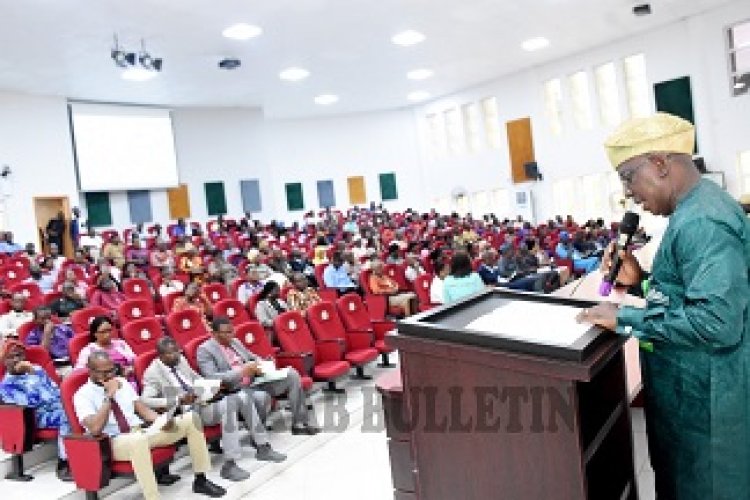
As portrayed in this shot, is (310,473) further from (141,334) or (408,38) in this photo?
(408,38)

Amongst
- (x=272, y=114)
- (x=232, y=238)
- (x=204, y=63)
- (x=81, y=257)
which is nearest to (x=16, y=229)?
(x=81, y=257)

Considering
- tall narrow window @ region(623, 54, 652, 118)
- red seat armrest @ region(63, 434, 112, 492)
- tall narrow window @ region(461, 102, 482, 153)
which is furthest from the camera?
tall narrow window @ region(461, 102, 482, 153)

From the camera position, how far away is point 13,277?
29.7ft

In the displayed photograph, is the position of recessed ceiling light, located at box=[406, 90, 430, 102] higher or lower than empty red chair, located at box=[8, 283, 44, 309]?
higher

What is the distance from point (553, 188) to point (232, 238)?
8983mm

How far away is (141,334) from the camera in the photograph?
19.0 feet

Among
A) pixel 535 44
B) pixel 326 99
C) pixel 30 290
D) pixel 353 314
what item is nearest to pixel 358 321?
pixel 353 314

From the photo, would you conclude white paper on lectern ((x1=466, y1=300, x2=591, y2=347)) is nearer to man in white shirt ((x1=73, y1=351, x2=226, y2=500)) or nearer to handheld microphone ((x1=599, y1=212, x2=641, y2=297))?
handheld microphone ((x1=599, y1=212, x2=641, y2=297))

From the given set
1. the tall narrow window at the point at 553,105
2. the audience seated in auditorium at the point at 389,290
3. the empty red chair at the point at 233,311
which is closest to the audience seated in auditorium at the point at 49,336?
the empty red chair at the point at 233,311

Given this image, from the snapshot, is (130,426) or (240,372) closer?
(130,426)

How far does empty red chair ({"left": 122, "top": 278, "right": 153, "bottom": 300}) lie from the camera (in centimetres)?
810

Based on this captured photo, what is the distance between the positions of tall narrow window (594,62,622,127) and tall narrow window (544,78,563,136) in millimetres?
1230

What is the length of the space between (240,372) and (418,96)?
16361mm

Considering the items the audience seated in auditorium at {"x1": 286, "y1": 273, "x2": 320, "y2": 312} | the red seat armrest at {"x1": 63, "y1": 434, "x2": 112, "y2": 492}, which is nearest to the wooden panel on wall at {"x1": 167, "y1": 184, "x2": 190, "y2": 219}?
the audience seated in auditorium at {"x1": 286, "y1": 273, "x2": 320, "y2": 312}
